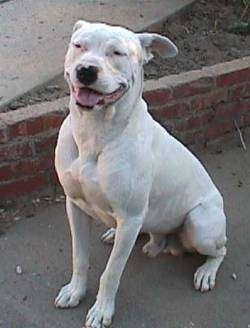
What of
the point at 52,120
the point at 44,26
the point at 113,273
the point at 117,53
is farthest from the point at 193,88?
the point at 117,53

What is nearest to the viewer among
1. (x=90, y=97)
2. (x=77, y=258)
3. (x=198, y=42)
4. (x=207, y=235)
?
(x=90, y=97)

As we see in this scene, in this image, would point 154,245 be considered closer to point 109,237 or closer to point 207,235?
point 109,237

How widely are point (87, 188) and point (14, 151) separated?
1.11 m

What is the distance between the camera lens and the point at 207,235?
3.91 m

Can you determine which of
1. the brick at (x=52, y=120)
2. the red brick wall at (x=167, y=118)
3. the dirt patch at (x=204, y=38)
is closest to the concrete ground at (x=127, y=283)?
the red brick wall at (x=167, y=118)

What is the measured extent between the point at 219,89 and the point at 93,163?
2.03m

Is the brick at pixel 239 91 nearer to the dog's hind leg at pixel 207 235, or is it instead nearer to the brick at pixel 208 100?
the brick at pixel 208 100

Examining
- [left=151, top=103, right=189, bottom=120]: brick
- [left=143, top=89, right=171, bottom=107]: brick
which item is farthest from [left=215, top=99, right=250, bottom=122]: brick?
[left=143, top=89, right=171, bottom=107]: brick

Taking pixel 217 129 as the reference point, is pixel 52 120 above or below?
above

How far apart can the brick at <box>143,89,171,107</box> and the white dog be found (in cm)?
104

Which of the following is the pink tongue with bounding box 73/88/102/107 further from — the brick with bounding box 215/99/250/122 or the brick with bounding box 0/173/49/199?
the brick with bounding box 215/99/250/122

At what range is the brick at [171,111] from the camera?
16.4 feet

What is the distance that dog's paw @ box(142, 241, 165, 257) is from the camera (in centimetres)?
418

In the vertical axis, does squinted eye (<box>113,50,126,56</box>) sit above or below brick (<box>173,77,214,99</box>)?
above
